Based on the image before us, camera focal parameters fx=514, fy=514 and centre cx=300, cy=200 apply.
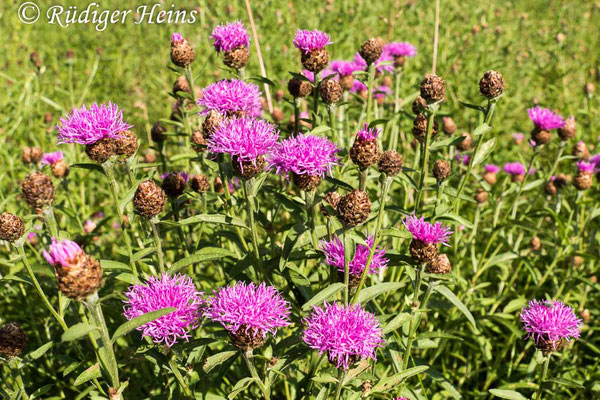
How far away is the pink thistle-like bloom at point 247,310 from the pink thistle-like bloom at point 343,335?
0.11 metres

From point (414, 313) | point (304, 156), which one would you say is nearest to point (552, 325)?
point (414, 313)

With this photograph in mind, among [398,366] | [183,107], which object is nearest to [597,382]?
[398,366]

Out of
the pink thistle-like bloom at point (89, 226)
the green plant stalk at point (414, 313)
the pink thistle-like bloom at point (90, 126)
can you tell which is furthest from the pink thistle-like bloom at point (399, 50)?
the pink thistle-like bloom at point (89, 226)

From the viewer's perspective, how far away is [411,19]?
593 cm

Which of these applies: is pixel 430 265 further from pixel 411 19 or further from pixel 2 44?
pixel 2 44

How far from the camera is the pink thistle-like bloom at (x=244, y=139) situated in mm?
1803

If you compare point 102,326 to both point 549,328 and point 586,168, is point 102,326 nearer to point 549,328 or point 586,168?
point 549,328

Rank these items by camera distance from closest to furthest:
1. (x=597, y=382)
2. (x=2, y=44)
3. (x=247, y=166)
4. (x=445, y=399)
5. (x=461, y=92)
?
(x=247, y=166)
(x=597, y=382)
(x=445, y=399)
(x=461, y=92)
(x=2, y=44)

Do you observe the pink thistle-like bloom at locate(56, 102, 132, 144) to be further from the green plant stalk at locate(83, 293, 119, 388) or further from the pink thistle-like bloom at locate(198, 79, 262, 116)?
the green plant stalk at locate(83, 293, 119, 388)

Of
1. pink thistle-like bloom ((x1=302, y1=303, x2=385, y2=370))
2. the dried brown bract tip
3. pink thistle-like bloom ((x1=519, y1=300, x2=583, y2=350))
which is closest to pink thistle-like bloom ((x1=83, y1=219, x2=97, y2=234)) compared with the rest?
the dried brown bract tip

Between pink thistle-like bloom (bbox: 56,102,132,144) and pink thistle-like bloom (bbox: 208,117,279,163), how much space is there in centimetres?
A: 40

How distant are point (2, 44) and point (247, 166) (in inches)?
213

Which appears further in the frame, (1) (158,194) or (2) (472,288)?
(2) (472,288)

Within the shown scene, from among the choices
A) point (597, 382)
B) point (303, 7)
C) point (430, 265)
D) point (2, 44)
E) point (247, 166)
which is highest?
point (303, 7)
